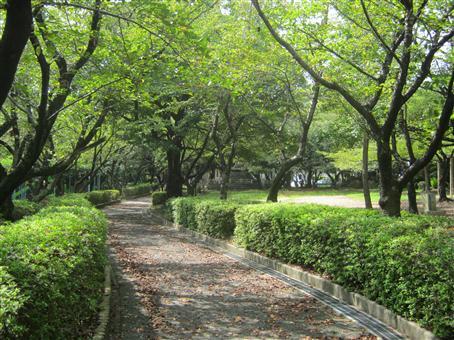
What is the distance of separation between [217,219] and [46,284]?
1054 centimetres

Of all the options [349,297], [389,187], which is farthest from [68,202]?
[349,297]

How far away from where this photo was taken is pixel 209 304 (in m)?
6.89

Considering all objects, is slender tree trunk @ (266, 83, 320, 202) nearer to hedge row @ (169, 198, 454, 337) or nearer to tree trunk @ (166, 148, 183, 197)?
hedge row @ (169, 198, 454, 337)

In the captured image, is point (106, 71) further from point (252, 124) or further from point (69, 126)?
point (252, 124)

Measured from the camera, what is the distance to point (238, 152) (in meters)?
22.7

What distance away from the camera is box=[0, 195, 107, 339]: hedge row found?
3074 millimetres

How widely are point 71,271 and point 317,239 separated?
4.82m

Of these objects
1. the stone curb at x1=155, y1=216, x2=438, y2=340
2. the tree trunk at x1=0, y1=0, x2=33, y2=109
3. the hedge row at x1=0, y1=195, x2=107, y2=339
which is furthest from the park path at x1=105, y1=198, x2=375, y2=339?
the tree trunk at x1=0, y1=0, x2=33, y2=109

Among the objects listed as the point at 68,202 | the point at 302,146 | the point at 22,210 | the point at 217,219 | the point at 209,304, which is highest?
the point at 302,146

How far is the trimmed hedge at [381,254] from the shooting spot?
4.71m

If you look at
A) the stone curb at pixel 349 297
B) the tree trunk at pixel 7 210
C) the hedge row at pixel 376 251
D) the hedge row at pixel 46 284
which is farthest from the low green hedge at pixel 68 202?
the hedge row at pixel 46 284

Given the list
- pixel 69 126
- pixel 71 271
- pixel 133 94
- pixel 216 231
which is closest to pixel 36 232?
pixel 71 271

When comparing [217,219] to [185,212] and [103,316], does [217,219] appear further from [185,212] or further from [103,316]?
[103,316]

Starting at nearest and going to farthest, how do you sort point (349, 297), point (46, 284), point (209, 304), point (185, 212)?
1. point (46, 284)
2. point (349, 297)
3. point (209, 304)
4. point (185, 212)
